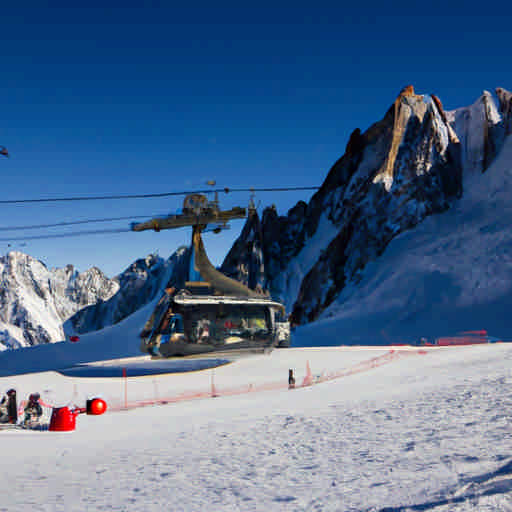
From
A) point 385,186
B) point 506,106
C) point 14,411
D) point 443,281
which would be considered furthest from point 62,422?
point 506,106

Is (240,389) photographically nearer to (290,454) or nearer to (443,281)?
(290,454)

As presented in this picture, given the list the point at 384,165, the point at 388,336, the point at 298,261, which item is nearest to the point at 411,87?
the point at 384,165

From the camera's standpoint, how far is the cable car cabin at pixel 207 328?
24.8m

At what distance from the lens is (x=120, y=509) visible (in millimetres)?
5406

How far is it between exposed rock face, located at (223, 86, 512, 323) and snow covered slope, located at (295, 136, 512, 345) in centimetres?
251

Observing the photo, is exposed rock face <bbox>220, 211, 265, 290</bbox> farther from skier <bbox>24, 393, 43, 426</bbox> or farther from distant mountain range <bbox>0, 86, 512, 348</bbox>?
skier <bbox>24, 393, 43, 426</bbox>

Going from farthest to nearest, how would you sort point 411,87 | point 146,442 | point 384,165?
point 411,87 < point 384,165 < point 146,442

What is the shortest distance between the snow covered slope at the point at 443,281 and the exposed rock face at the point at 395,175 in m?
2.51

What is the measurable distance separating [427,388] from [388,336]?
84.6 ft

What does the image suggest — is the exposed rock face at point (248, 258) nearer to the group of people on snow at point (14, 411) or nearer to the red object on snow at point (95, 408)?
the red object on snow at point (95, 408)

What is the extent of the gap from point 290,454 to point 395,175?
181 feet

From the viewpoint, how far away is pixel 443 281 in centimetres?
4128

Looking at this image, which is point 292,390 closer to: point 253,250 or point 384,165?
point 384,165

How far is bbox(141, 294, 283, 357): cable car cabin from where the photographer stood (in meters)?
24.8
